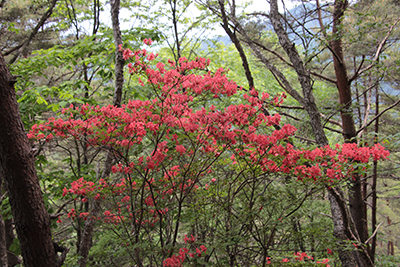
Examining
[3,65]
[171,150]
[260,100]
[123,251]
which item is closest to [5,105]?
[3,65]

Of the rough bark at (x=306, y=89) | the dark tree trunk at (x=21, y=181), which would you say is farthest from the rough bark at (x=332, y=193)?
the dark tree trunk at (x=21, y=181)

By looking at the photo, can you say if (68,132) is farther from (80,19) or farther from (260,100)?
(80,19)

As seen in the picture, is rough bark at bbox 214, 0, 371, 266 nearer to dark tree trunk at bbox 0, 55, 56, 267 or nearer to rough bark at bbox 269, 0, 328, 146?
rough bark at bbox 269, 0, 328, 146

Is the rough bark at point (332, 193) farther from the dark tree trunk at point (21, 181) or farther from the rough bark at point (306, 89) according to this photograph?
the dark tree trunk at point (21, 181)

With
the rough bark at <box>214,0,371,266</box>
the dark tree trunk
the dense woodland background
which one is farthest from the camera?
the rough bark at <box>214,0,371,266</box>

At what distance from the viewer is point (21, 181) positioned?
6.38 ft

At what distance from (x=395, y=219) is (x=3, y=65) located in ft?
76.2

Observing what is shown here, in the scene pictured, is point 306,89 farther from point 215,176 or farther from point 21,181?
point 21,181

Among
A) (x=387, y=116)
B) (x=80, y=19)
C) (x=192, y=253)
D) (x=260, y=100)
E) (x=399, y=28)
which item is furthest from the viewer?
(x=387, y=116)

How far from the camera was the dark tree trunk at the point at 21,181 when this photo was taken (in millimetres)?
1924

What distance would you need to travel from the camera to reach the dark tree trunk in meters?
1.92

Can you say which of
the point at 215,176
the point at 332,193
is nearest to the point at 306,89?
the point at 332,193

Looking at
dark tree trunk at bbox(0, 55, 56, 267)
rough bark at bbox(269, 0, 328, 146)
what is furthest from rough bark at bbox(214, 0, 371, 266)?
dark tree trunk at bbox(0, 55, 56, 267)

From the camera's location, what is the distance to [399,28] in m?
7.22
